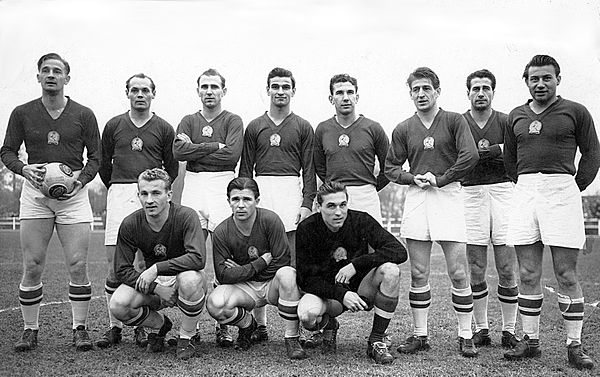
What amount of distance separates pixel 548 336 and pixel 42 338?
4014mm

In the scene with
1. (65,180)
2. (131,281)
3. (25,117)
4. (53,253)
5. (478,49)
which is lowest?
(53,253)

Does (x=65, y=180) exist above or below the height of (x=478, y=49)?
below

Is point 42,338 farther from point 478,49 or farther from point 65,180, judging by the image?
point 478,49

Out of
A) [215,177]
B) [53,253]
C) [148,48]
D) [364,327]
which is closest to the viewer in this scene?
[215,177]

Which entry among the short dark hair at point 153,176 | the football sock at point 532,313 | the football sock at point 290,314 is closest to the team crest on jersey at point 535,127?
the football sock at point 532,313

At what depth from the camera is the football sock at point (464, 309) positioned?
13.9 feet

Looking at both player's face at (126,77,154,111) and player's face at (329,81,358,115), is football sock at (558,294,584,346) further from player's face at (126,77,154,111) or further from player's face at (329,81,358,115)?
player's face at (126,77,154,111)

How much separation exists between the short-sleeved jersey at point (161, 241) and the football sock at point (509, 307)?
233 cm

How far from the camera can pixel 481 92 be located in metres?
4.72

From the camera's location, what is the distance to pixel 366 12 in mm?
4324

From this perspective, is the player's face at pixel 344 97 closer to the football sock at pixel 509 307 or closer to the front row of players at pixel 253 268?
the front row of players at pixel 253 268

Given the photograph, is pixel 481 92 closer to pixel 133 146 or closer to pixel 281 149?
pixel 281 149

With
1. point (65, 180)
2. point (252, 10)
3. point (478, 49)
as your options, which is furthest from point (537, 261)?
point (65, 180)

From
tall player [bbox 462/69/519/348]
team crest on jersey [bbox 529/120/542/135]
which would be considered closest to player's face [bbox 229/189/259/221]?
tall player [bbox 462/69/519/348]
